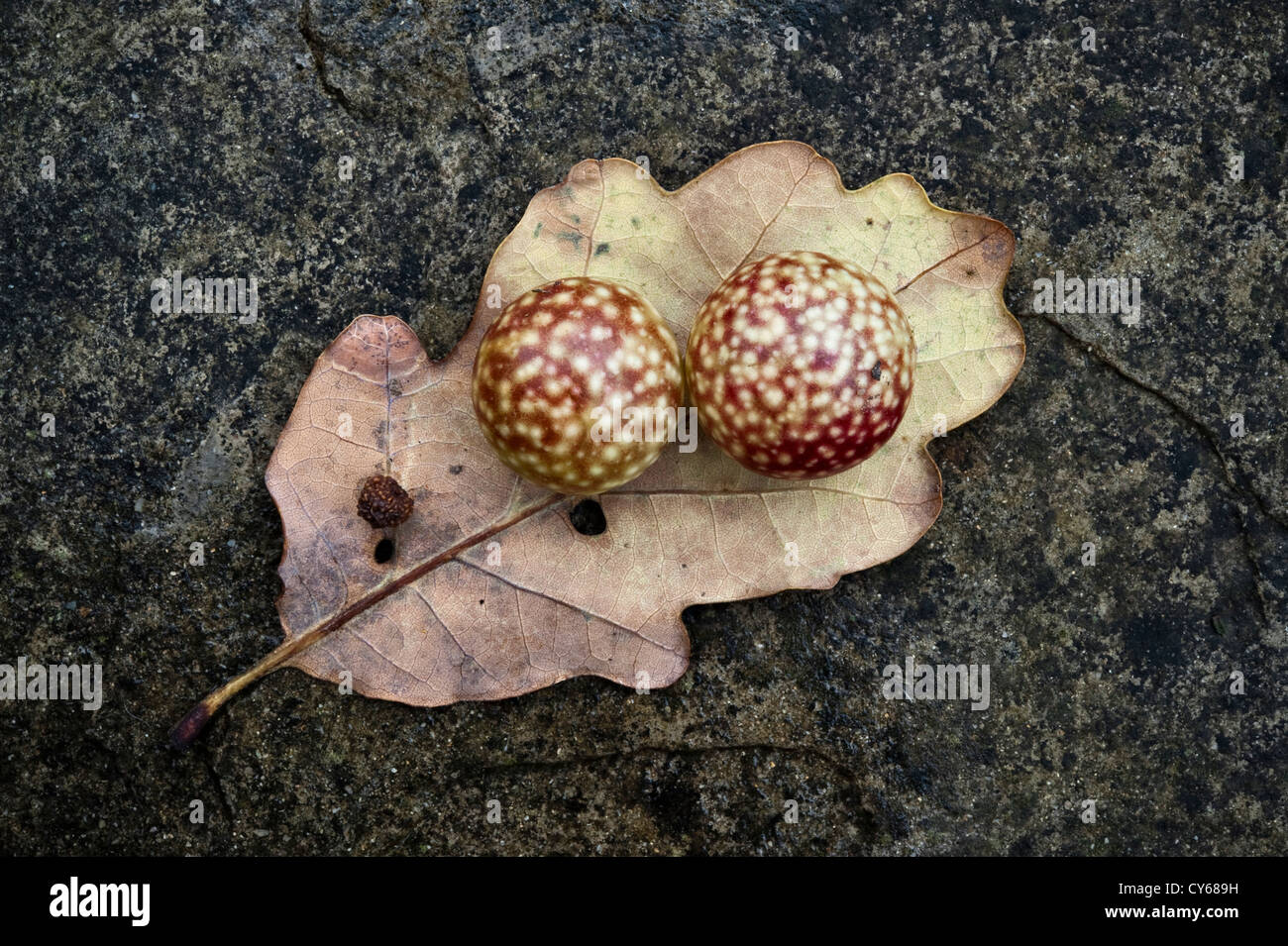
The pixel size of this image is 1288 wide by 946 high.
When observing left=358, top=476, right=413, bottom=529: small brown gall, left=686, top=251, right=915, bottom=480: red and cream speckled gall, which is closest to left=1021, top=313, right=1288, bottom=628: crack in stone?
left=686, top=251, right=915, bottom=480: red and cream speckled gall

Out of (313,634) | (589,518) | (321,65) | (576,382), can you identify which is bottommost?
(313,634)

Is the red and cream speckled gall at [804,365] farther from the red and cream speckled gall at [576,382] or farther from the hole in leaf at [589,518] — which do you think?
the hole in leaf at [589,518]

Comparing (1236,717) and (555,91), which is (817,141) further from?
(1236,717)

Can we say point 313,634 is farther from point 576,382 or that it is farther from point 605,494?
point 576,382

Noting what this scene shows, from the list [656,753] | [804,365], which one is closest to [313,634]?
[656,753]

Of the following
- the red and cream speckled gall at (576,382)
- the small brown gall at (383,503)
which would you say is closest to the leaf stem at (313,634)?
the small brown gall at (383,503)

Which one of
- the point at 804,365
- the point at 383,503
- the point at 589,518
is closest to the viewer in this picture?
the point at 804,365

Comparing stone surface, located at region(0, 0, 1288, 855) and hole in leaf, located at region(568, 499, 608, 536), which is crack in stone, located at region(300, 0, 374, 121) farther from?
hole in leaf, located at region(568, 499, 608, 536)

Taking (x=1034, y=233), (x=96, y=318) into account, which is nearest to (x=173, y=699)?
(x=96, y=318)
